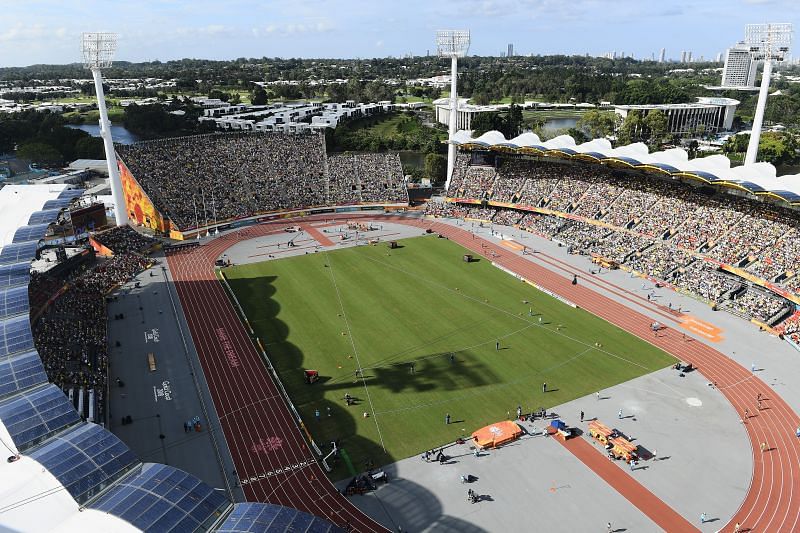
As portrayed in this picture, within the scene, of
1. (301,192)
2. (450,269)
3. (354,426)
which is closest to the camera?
(354,426)

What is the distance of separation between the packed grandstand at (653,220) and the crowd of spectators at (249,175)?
1206 centimetres

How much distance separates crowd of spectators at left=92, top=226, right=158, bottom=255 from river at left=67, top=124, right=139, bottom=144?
77653 mm

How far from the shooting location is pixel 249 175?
76188 millimetres

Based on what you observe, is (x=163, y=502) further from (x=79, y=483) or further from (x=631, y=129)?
(x=631, y=129)

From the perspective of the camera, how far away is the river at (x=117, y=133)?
131750 millimetres

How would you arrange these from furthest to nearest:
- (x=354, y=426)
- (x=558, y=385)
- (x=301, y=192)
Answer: (x=301, y=192)
(x=558, y=385)
(x=354, y=426)

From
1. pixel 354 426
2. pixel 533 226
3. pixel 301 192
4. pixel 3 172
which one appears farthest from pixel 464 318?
pixel 3 172

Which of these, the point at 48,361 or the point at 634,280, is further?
the point at 634,280

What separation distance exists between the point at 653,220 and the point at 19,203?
200 ft

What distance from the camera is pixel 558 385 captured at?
114ft

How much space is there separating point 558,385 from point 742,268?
973 inches

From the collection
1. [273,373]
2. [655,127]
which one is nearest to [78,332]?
[273,373]

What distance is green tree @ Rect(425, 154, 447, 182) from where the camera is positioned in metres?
89.9

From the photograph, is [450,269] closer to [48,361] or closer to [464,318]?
[464,318]
